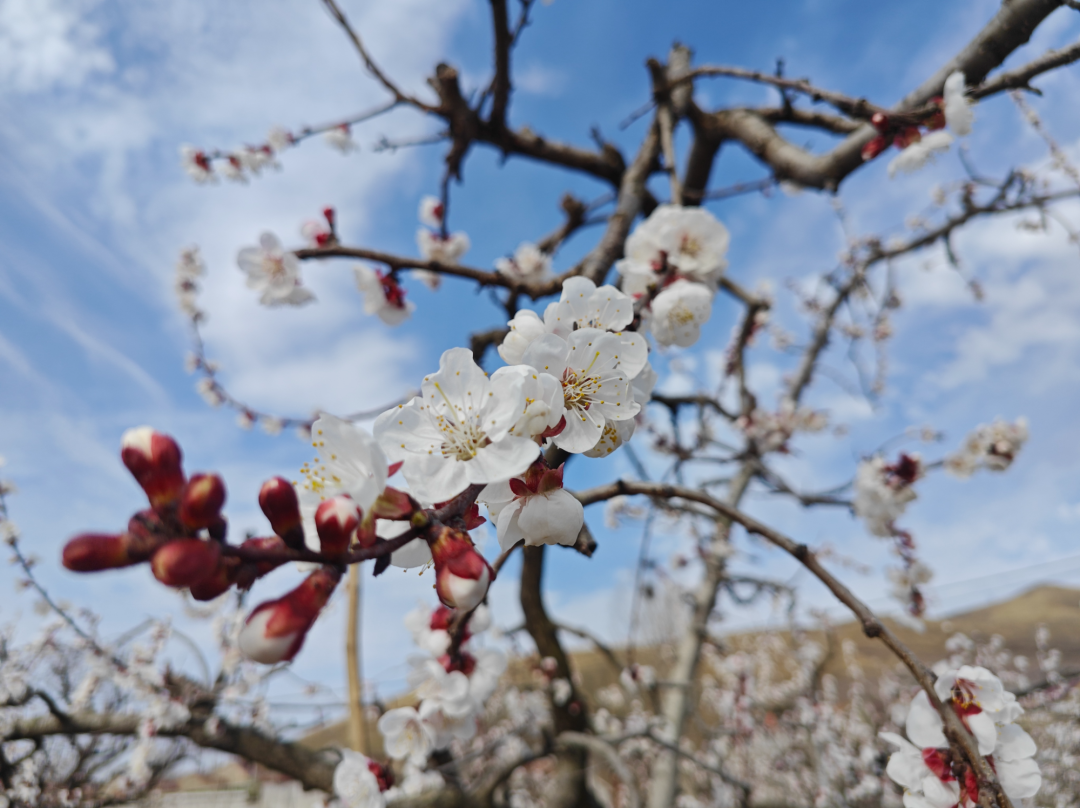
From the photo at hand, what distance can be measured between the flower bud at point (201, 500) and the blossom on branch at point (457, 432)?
0.17 m

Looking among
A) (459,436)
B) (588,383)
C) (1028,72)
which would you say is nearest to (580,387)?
(588,383)

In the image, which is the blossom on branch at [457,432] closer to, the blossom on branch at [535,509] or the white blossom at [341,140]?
the blossom on branch at [535,509]

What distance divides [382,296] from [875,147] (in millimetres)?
1529

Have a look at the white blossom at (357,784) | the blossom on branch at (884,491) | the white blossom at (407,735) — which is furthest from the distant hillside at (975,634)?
the white blossom at (357,784)

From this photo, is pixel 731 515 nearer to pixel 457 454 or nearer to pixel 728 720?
pixel 457 454

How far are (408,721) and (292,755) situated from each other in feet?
5.52

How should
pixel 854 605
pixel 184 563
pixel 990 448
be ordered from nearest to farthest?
pixel 184 563, pixel 854 605, pixel 990 448

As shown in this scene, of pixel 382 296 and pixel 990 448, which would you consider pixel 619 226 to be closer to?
pixel 382 296

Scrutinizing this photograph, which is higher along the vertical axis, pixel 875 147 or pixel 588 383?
pixel 875 147

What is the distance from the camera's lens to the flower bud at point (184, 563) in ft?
1.37

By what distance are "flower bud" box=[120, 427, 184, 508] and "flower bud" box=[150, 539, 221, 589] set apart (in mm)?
52

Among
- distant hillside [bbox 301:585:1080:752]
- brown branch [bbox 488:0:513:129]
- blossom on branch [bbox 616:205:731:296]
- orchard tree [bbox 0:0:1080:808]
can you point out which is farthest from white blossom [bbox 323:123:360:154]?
distant hillside [bbox 301:585:1080:752]

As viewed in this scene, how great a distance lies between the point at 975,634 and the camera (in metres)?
5.60

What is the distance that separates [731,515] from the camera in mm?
889
